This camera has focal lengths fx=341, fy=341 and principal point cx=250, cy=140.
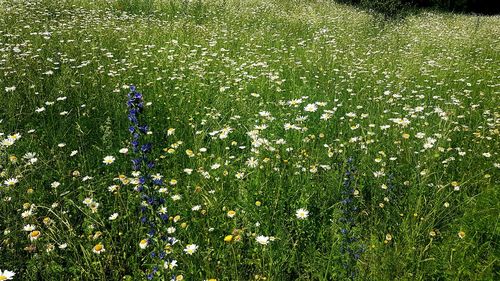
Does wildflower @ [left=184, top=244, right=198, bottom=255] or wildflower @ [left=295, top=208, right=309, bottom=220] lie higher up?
wildflower @ [left=295, top=208, right=309, bottom=220]

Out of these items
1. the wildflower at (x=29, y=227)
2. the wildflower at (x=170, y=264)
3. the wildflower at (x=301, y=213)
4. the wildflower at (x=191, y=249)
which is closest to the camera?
the wildflower at (x=170, y=264)

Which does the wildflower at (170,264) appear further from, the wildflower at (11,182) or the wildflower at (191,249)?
the wildflower at (11,182)

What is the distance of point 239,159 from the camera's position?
2.87m

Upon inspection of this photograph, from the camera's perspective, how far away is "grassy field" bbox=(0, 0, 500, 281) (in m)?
1.99

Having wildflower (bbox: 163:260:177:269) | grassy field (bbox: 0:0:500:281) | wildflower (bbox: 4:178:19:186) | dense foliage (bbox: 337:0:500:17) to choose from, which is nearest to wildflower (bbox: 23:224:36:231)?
grassy field (bbox: 0:0:500:281)

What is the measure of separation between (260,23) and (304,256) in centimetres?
800

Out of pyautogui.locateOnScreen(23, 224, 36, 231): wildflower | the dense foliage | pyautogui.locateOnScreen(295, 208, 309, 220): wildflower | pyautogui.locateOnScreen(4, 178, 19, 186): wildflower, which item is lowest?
pyautogui.locateOnScreen(23, 224, 36, 231): wildflower

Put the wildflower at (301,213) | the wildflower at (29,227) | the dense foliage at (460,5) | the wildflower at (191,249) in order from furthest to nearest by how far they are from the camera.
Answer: the dense foliage at (460,5), the wildflower at (301,213), the wildflower at (29,227), the wildflower at (191,249)

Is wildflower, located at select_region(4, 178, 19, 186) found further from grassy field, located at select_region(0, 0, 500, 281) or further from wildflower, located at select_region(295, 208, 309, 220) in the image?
wildflower, located at select_region(295, 208, 309, 220)

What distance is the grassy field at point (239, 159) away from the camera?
6.51 ft

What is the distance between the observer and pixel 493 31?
1064 centimetres

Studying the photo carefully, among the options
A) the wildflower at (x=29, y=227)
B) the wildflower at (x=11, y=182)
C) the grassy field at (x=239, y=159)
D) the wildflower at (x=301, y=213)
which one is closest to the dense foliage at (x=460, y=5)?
the grassy field at (x=239, y=159)

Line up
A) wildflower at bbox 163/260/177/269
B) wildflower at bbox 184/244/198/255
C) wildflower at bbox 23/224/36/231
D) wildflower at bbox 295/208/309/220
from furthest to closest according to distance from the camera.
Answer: wildflower at bbox 295/208/309/220 < wildflower at bbox 23/224/36/231 < wildflower at bbox 184/244/198/255 < wildflower at bbox 163/260/177/269

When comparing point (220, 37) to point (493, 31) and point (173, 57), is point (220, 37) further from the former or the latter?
point (493, 31)
